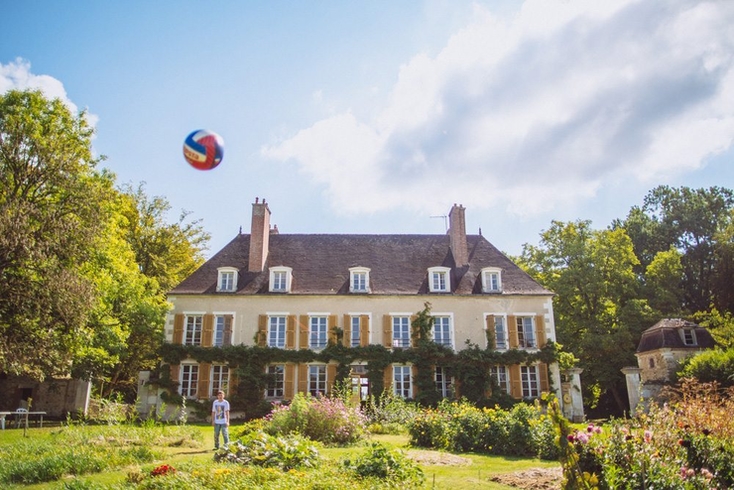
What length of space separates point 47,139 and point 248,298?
10578mm

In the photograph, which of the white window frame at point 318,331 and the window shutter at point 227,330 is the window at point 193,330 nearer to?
the window shutter at point 227,330

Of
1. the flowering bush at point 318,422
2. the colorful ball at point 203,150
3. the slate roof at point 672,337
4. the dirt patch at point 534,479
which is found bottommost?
the dirt patch at point 534,479

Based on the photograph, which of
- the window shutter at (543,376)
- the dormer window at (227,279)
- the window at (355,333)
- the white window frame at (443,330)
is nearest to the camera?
the window shutter at (543,376)

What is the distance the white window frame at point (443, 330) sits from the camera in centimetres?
2514

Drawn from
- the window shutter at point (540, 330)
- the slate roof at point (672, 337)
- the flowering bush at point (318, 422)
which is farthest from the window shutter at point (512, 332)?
the flowering bush at point (318, 422)

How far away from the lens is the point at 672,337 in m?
24.2

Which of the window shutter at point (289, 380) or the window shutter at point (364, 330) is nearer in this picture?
the window shutter at point (289, 380)

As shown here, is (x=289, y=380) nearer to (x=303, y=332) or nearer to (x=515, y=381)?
(x=303, y=332)

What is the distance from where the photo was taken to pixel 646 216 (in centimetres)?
4262

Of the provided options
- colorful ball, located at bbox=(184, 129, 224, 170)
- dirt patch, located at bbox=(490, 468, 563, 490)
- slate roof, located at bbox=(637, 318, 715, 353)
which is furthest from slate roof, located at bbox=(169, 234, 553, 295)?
dirt patch, located at bbox=(490, 468, 563, 490)

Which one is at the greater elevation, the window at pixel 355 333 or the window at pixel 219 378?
the window at pixel 355 333

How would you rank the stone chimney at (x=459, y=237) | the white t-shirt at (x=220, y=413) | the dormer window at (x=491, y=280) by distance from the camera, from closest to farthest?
the white t-shirt at (x=220, y=413), the dormer window at (x=491, y=280), the stone chimney at (x=459, y=237)

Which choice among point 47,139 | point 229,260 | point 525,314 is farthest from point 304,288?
point 47,139

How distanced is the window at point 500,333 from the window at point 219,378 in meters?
12.3
